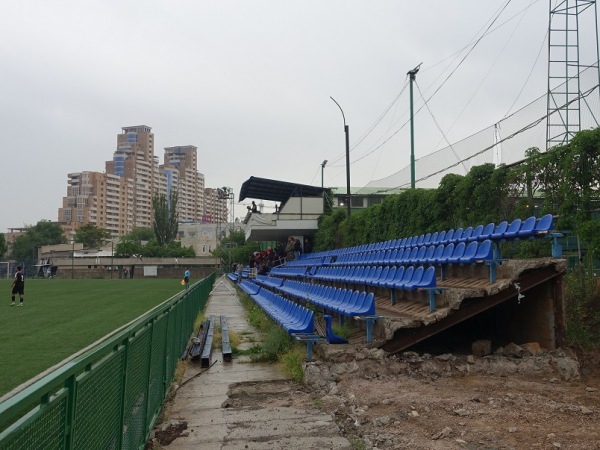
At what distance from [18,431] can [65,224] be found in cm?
16775

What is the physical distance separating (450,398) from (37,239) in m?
127

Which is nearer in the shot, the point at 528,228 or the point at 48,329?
the point at 528,228

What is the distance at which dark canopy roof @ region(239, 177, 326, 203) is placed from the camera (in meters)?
32.5

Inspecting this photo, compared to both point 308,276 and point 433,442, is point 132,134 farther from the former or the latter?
point 433,442

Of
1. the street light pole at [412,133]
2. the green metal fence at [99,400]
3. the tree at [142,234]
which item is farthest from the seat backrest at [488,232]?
the tree at [142,234]

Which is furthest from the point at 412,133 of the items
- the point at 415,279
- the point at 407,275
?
the point at 415,279

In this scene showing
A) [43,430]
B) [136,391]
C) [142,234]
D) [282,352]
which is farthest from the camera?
[142,234]

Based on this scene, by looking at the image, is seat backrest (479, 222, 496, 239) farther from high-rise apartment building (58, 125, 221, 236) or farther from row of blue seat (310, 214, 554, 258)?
high-rise apartment building (58, 125, 221, 236)

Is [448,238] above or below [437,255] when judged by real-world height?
above

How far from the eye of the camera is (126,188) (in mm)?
167875

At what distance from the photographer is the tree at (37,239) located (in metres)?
117

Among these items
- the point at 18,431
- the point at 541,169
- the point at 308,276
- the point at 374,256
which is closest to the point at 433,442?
the point at 18,431

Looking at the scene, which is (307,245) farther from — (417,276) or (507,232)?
(507,232)

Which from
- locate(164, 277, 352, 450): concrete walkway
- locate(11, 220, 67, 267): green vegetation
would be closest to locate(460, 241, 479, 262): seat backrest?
locate(164, 277, 352, 450): concrete walkway
